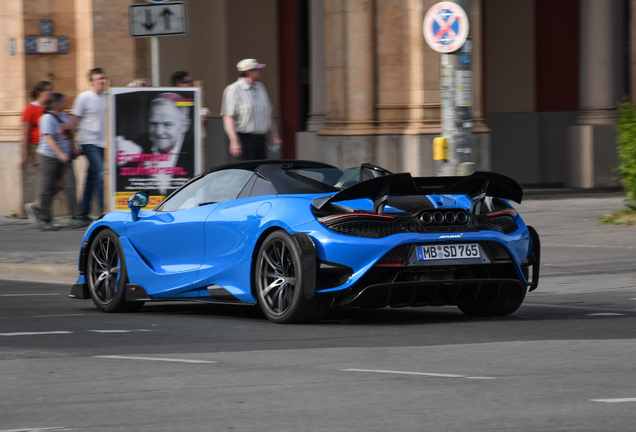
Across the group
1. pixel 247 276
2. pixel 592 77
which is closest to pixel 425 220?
pixel 247 276

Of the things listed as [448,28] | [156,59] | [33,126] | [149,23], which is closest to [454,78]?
[448,28]

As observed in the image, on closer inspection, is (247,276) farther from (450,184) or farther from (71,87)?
(71,87)

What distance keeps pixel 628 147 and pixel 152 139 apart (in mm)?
5958

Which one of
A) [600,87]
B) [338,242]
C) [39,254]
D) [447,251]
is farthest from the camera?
[600,87]

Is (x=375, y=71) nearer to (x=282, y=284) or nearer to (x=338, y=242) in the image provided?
(x=282, y=284)

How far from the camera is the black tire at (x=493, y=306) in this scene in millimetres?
8836

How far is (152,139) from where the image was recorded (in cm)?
1334

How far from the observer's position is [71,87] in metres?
18.5

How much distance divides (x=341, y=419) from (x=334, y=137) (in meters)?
Result: 15.3

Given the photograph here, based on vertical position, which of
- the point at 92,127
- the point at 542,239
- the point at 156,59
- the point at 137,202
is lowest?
the point at 542,239

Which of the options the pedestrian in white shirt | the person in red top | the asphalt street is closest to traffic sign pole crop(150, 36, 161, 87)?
A: the pedestrian in white shirt

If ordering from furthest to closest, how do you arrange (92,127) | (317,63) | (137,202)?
(317,63) < (92,127) < (137,202)

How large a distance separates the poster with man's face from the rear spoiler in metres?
5.42

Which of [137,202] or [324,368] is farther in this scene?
[137,202]
